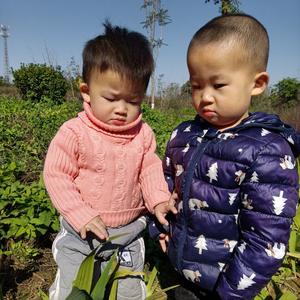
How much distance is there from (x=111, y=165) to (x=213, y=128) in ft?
1.51

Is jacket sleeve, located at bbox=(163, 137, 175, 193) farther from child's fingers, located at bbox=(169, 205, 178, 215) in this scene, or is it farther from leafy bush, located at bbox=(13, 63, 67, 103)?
leafy bush, located at bbox=(13, 63, 67, 103)

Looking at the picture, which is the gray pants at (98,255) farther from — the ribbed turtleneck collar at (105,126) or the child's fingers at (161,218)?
the ribbed turtleneck collar at (105,126)

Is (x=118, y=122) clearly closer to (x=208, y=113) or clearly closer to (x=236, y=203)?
(x=208, y=113)

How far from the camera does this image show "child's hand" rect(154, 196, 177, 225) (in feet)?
5.50

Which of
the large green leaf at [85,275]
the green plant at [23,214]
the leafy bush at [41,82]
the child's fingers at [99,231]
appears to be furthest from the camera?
the leafy bush at [41,82]

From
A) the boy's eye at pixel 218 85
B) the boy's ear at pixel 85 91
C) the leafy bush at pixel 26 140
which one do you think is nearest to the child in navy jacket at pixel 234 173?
the boy's eye at pixel 218 85

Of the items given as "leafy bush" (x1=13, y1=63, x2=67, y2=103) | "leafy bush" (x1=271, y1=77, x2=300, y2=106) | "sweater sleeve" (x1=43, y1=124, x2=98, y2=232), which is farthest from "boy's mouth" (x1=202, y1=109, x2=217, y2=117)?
"leafy bush" (x1=271, y1=77, x2=300, y2=106)

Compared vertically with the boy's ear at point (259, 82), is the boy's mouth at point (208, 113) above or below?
below

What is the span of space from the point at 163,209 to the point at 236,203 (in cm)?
39

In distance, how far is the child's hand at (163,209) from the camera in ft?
5.50

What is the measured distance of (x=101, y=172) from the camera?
5.37ft

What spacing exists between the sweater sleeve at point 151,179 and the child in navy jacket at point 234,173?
0.58ft

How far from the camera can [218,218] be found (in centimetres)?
149

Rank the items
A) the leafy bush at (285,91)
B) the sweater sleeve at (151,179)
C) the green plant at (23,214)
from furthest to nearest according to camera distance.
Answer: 1. the leafy bush at (285,91)
2. the green plant at (23,214)
3. the sweater sleeve at (151,179)
